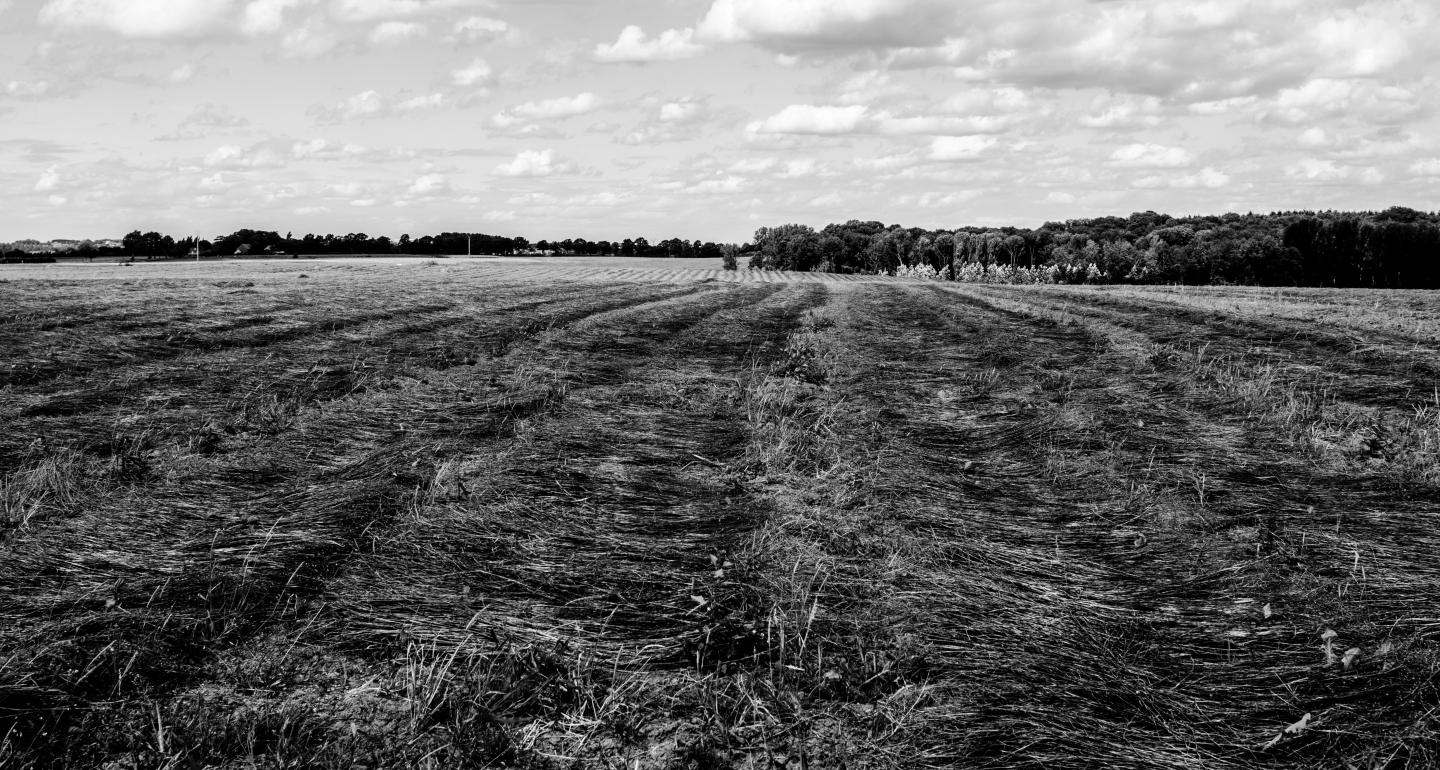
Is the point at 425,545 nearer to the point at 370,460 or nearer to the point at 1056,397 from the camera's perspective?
the point at 370,460

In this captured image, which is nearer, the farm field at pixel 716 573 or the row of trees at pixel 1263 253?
the farm field at pixel 716 573

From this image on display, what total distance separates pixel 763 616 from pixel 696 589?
0.59m

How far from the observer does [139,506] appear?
280 inches

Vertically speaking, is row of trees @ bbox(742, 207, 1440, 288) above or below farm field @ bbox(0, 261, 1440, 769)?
above

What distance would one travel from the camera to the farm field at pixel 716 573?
13.3 feet

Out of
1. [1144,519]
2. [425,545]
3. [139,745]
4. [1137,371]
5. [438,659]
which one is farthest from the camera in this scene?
[1137,371]

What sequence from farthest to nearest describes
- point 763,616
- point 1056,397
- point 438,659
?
point 1056,397
point 763,616
point 438,659

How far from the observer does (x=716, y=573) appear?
558 centimetres

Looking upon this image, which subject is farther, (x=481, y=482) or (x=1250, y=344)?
(x=1250, y=344)

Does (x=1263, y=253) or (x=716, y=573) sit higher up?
(x=1263, y=253)

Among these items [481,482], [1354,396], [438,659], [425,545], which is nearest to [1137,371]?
[1354,396]

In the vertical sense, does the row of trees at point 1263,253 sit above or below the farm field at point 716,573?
above

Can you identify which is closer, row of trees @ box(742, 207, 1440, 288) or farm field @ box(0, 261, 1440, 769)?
farm field @ box(0, 261, 1440, 769)

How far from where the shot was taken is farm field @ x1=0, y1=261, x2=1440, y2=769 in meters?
4.04
